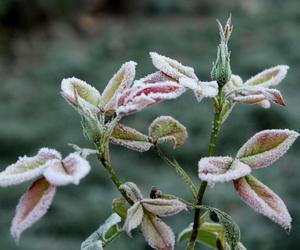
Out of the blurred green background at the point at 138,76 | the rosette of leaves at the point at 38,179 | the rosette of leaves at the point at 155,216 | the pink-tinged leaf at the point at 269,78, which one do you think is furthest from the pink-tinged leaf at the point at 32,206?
the blurred green background at the point at 138,76

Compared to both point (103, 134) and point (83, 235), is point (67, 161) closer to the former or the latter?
point (103, 134)

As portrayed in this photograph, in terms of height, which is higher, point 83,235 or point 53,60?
point 53,60

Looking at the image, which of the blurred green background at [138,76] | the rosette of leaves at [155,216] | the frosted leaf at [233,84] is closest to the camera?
the rosette of leaves at [155,216]

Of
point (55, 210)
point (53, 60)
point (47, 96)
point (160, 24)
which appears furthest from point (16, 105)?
point (160, 24)

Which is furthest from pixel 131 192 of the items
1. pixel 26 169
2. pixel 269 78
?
pixel 269 78

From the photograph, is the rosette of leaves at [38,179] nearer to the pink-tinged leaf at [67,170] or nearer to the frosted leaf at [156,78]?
the pink-tinged leaf at [67,170]

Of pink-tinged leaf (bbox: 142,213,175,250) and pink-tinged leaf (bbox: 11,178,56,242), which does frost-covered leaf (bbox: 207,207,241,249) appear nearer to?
pink-tinged leaf (bbox: 142,213,175,250)

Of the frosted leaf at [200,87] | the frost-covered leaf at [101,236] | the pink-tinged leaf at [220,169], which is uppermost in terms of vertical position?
the frosted leaf at [200,87]

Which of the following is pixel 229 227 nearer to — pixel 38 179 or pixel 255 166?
pixel 255 166
